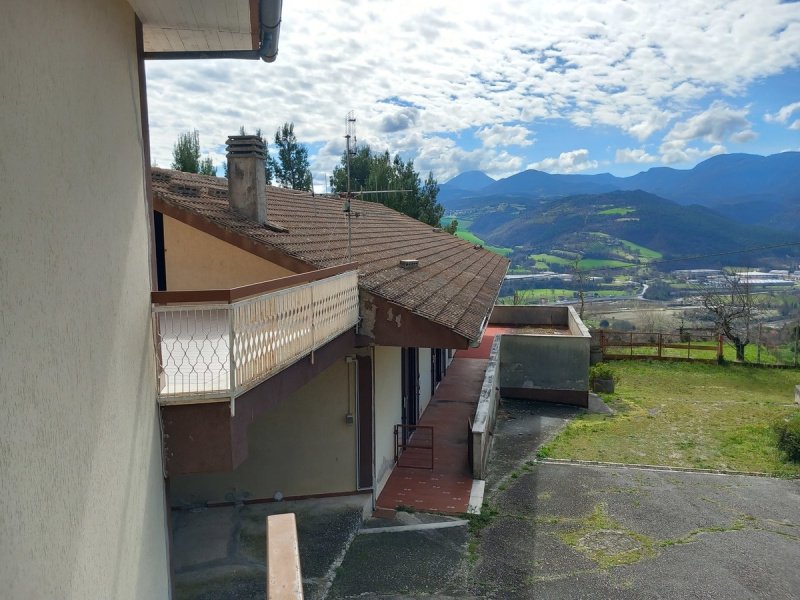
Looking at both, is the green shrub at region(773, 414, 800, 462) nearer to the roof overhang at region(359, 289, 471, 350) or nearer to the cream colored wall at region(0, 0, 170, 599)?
the roof overhang at region(359, 289, 471, 350)

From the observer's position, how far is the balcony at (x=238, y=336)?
17.0ft

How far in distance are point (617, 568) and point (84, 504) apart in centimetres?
712

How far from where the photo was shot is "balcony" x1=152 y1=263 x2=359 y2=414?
205 inches

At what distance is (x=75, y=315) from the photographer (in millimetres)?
3730

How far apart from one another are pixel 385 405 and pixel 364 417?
4.13 feet

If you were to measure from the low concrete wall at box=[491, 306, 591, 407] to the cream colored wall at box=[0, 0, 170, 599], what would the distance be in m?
15.0

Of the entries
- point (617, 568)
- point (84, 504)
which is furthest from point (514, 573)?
point (84, 504)

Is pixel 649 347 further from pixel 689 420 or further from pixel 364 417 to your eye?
pixel 364 417

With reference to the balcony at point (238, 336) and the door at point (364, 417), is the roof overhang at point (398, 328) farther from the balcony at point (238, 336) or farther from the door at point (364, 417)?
the balcony at point (238, 336)

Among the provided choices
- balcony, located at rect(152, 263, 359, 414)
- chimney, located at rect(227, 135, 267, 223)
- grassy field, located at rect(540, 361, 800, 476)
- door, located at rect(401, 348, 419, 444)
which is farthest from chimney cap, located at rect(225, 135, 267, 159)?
grassy field, located at rect(540, 361, 800, 476)

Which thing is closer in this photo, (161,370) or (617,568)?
(161,370)

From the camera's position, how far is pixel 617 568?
8.02 metres

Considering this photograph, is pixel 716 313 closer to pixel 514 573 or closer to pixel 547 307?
pixel 547 307

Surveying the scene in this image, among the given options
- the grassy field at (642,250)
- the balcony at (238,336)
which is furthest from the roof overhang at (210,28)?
the grassy field at (642,250)
